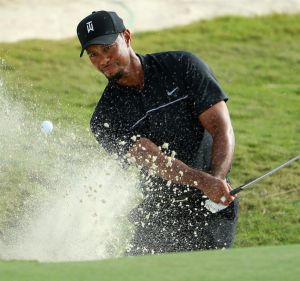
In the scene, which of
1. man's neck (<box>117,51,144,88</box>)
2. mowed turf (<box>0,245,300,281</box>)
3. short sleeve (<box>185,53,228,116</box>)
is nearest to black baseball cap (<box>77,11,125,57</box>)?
man's neck (<box>117,51,144,88</box>)

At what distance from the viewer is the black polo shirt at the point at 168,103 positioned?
544 centimetres

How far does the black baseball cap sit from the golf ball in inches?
128

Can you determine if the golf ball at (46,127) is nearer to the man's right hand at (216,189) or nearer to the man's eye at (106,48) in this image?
the man's eye at (106,48)

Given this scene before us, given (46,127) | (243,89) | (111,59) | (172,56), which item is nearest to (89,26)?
(111,59)

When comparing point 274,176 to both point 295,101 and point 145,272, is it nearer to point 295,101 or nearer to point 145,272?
point 295,101

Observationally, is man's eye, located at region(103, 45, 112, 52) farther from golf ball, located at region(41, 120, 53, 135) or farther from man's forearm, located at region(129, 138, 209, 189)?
golf ball, located at region(41, 120, 53, 135)

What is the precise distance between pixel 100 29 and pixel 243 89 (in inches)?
212

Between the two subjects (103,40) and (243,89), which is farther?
(243,89)

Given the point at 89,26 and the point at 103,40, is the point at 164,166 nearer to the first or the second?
the point at 103,40

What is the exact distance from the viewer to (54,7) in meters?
12.3

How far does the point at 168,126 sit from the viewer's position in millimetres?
5453

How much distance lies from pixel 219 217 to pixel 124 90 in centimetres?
79

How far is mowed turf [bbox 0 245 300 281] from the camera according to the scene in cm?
308

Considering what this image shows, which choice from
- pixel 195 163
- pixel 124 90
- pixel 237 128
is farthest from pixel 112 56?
pixel 237 128
